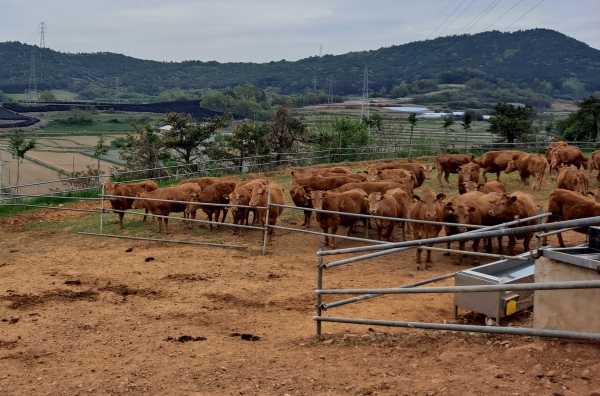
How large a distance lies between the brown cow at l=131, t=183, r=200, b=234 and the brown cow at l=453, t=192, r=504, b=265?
7.63 meters

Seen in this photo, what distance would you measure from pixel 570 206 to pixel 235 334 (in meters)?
8.36

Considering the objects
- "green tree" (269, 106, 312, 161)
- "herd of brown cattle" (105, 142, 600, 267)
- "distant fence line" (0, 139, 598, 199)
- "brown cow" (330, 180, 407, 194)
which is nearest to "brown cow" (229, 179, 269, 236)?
"herd of brown cattle" (105, 142, 600, 267)

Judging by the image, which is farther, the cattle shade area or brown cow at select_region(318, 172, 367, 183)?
brown cow at select_region(318, 172, 367, 183)

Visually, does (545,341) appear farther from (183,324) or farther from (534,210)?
(534,210)

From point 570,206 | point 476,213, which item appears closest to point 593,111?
point 570,206

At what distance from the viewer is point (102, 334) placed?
779 cm

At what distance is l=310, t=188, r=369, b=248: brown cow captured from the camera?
13.2 metres

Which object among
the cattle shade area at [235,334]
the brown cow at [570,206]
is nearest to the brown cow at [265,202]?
the cattle shade area at [235,334]

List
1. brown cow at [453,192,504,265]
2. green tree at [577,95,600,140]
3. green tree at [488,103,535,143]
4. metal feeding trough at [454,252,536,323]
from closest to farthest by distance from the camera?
metal feeding trough at [454,252,536,323], brown cow at [453,192,504,265], green tree at [577,95,600,140], green tree at [488,103,535,143]

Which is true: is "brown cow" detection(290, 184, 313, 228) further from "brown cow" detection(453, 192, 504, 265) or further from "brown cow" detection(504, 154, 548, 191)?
"brown cow" detection(504, 154, 548, 191)

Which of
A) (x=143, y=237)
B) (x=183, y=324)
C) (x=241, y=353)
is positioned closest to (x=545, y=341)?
(x=241, y=353)

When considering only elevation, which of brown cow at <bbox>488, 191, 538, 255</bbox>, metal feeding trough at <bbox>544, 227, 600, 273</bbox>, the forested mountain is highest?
the forested mountain

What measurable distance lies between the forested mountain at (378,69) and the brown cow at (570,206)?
102820mm

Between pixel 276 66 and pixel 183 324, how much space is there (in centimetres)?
14282
